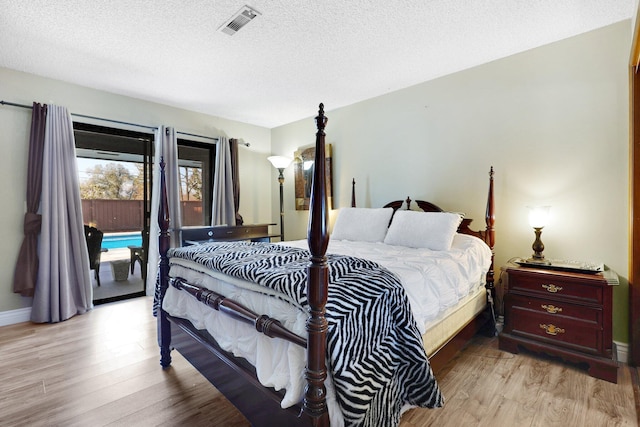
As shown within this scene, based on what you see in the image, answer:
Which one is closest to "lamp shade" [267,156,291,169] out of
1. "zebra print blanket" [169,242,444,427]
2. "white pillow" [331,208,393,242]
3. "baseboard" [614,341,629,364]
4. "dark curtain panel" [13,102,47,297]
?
"white pillow" [331,208,393,242]

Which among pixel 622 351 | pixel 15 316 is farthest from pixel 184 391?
pixel 622 351

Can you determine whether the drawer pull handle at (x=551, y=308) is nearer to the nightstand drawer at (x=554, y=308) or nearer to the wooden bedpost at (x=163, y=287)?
the nightstand drawer at (x=554, y=308)

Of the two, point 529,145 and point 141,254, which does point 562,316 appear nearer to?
point 529,145

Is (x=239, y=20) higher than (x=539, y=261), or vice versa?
(x=239, y=20)

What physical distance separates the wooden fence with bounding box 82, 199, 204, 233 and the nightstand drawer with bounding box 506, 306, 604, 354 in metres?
4.18

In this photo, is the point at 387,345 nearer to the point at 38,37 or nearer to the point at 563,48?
the point at 563,48

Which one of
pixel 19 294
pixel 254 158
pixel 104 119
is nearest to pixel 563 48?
pixel 254 158

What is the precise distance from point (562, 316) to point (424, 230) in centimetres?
109

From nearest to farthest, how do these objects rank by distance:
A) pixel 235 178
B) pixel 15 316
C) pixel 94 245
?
pixel 15 316 → pixel 94 245 → pixel 235 178

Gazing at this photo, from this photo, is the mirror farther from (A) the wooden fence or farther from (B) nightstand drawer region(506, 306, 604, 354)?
(B) nightstand drawer region(506, 306, 604, 354)

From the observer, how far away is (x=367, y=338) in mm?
1183

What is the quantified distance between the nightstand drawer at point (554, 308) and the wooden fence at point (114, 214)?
4139mm

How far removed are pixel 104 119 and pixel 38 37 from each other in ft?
3.85

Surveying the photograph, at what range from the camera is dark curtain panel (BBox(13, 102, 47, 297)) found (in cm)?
297
